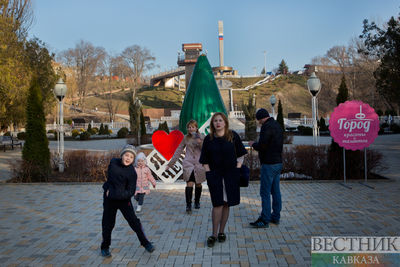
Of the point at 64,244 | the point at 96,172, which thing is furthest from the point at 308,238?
the point at 96,172

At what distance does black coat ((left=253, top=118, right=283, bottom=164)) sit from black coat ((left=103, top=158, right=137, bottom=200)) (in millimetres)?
1843

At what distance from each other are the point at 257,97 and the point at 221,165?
64.5m

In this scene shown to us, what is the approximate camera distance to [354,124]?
7.50m

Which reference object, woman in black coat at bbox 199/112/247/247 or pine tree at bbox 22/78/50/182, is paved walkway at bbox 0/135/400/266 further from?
pine tree at bbox 22/78/50/182

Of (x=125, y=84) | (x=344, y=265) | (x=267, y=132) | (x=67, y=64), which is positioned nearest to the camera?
(x=344, y=265)

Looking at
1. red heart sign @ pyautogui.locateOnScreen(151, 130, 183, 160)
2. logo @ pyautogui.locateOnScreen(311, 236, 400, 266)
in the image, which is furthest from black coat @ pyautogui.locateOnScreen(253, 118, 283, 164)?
red heart sign @ pyautogui.locateOnScreen(151, 130, 183, 160)

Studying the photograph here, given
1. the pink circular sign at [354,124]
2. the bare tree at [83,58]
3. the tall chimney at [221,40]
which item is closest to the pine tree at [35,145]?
the pink circular sign at [354,124]

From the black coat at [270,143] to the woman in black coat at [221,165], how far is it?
0.67m

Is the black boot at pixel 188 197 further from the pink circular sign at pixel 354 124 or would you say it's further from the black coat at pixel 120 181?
the pink circular sign at pixel 354 124

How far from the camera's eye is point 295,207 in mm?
6090

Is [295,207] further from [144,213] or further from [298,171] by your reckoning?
[298,171]

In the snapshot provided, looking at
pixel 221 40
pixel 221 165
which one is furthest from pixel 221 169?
pixel 221 40

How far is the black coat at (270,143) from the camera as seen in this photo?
188 inches

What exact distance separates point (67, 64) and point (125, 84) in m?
30.3
